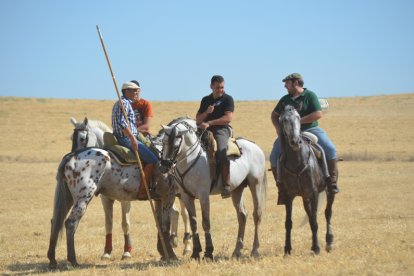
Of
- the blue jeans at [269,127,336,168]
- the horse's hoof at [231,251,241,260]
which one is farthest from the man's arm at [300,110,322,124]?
the horse's hoof at [231,251,241,260]

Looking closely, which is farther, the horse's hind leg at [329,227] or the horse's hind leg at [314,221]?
the horse's hind leg at [329,227]

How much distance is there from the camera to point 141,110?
472 inches

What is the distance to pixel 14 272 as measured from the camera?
1006 cm

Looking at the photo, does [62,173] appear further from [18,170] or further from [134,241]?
[18,170]

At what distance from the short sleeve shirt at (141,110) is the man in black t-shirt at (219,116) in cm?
137

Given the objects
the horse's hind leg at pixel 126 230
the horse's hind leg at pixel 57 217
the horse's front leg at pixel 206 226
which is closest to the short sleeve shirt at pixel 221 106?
the horse's front leg at pixel 206 226

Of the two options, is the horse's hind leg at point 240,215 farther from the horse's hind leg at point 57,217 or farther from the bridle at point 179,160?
the horse's hind leg at point 57,217

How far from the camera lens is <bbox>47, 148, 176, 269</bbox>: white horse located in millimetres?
10086

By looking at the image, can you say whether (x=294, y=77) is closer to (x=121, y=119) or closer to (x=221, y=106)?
(x=221, y=106)

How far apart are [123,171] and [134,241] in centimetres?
334

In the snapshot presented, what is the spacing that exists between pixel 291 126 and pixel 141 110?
3.63 metres

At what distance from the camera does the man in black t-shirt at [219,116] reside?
10531mm

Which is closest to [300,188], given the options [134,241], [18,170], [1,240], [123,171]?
[123,171]

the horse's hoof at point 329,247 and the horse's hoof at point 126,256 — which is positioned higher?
the horse's hoof at point 329,247
